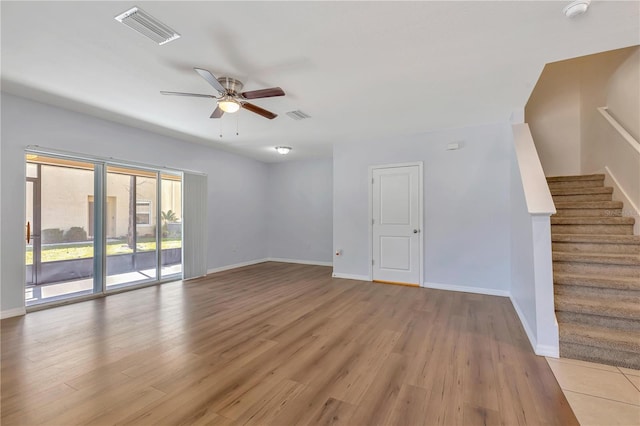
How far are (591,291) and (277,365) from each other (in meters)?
3.05

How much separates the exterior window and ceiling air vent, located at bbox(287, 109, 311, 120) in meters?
3.15

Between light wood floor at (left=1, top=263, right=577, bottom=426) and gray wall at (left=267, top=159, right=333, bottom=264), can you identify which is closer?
light wood floor at (left=1, top=263, right=577, bottom=426)

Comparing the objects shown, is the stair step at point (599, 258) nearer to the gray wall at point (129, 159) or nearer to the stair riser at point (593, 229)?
the stair riser at point (593, 229)

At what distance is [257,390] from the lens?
202cm

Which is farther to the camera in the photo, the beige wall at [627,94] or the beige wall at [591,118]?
the beige wall at [591,118]

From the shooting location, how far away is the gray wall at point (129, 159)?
3.47 m

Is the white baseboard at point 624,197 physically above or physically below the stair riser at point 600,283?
above

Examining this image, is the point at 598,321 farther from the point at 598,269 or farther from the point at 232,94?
the point at 232,94

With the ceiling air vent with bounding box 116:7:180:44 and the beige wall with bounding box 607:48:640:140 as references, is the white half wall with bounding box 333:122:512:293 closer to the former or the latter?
→ the beige wall with bounding box 607:48:640:140

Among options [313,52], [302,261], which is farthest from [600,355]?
[302,261]

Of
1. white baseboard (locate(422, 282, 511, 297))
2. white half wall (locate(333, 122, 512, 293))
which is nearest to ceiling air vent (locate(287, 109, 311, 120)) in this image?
white half wall (locate(333, 122, 512, 293))

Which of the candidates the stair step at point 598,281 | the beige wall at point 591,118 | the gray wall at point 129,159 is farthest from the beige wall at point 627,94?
the gray wall at point 129,159

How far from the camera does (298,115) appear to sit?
412 centimetres

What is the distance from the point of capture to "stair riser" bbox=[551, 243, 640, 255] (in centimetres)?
296
